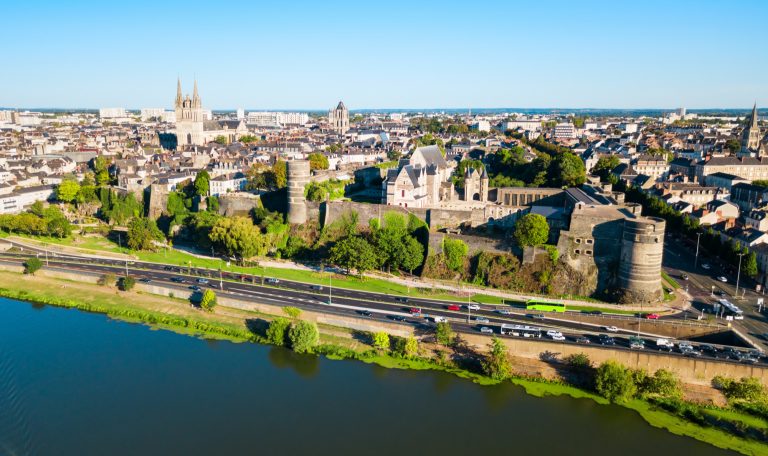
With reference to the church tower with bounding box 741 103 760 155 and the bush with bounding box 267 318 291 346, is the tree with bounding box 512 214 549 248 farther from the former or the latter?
the church tower with bounding box 741 103 760 155

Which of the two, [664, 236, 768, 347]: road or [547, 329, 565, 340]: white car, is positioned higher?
[664, 236, 768, 347]: road

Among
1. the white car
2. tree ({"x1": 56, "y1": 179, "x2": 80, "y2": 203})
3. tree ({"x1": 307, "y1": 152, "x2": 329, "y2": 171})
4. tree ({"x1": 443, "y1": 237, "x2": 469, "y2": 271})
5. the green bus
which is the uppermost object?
tree ({"x1": 307, "y1": 152, "x2": 329, "y2": 171})

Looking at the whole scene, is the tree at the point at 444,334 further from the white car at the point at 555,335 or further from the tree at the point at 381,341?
the white car at the point at 555,335

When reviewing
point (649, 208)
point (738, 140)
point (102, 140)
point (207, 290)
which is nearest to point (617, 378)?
point (207, 290)

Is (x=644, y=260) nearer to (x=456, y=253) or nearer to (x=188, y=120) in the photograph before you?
(x=456, y=253)

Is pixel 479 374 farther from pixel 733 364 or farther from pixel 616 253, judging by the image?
pixel 616 253

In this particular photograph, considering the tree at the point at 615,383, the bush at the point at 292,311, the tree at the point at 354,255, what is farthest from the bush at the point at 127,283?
the tree at the point at 615,383

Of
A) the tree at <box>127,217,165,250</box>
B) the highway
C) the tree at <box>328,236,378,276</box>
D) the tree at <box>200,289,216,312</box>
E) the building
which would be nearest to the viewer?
the highway

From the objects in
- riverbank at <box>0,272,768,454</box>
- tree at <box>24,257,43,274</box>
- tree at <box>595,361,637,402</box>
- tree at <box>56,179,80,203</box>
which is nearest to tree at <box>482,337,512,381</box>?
riverbank at <box>0,272,768,454</box>
